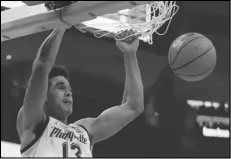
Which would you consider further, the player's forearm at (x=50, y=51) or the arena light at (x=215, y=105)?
the arena light at (x=215, y=105)

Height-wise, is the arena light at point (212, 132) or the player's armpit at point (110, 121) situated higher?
the player's armpit at point (110, 121)

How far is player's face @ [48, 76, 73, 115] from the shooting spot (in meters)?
2.75

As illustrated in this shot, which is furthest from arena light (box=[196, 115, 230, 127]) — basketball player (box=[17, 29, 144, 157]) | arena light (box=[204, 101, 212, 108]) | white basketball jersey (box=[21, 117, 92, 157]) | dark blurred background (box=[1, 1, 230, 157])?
white basketball jersey (box=[21, 117, 92, 157])

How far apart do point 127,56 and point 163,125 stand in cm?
521

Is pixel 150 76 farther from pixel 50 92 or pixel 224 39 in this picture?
pixel 50 92

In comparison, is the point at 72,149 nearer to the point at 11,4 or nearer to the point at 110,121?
the point at 110,121

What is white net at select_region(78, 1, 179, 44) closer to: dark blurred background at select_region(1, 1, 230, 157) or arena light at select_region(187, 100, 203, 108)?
dark blurred background at select_region(1, 1, 230, 157)

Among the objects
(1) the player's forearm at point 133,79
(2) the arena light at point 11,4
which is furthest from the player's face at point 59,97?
(2) the arena light at point 11,4

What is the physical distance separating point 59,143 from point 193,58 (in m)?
1.00

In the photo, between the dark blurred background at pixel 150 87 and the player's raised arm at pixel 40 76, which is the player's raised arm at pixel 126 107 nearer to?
the player's raised arm at pixel 40 76

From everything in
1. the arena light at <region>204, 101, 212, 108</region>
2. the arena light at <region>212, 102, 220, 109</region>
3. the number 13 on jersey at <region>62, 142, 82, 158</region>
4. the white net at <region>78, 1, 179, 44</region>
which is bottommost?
the arena light at <region>204, 101, 212, 108</region>

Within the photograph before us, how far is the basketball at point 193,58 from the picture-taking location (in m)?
2.95

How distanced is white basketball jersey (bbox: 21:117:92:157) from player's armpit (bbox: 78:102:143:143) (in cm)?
17

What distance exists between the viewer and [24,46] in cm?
680
